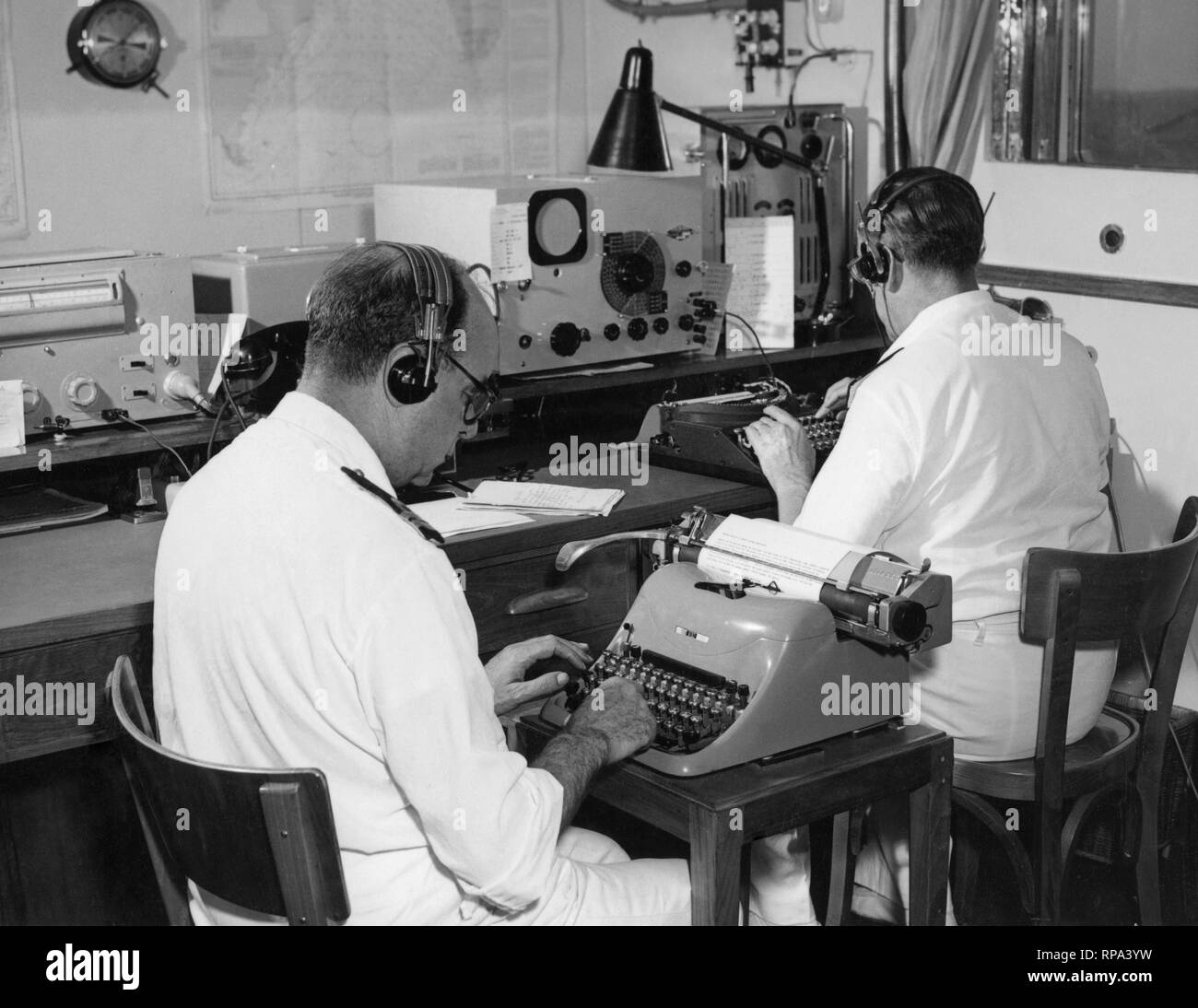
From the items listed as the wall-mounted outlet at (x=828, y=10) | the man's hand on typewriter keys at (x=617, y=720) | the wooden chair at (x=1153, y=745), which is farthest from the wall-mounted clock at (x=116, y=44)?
the wooden chair at (x=1153, y=745)

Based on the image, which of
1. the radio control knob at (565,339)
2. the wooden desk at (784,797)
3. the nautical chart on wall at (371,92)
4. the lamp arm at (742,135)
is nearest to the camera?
the wooden desk at (784,797)

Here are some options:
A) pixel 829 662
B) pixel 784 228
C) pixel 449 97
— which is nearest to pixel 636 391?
pixel 784 228

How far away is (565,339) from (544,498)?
0.55m

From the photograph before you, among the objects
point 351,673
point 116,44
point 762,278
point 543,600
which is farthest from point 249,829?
point 762,278

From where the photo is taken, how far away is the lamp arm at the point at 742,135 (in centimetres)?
331

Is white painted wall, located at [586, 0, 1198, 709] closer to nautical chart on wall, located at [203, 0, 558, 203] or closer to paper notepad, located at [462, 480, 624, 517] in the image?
nautical chart on wall, located at [203, 0, 558, 203]

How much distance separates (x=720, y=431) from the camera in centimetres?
293

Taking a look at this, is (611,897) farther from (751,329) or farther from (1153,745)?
(751,329)

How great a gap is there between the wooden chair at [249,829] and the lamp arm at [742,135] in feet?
7.22

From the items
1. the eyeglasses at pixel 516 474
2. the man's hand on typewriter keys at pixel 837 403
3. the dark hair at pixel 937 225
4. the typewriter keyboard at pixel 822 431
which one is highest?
the dark hair at pixel 937 225

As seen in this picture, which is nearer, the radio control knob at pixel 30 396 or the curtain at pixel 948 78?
the radio control knob at pixel 30 396

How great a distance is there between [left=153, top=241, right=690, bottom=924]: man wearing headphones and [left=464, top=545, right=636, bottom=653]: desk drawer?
782mm

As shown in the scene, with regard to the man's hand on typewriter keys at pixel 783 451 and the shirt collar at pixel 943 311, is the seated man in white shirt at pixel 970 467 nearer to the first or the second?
the shirt collar at pixel 943 311

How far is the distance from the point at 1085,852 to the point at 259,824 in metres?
2.14
